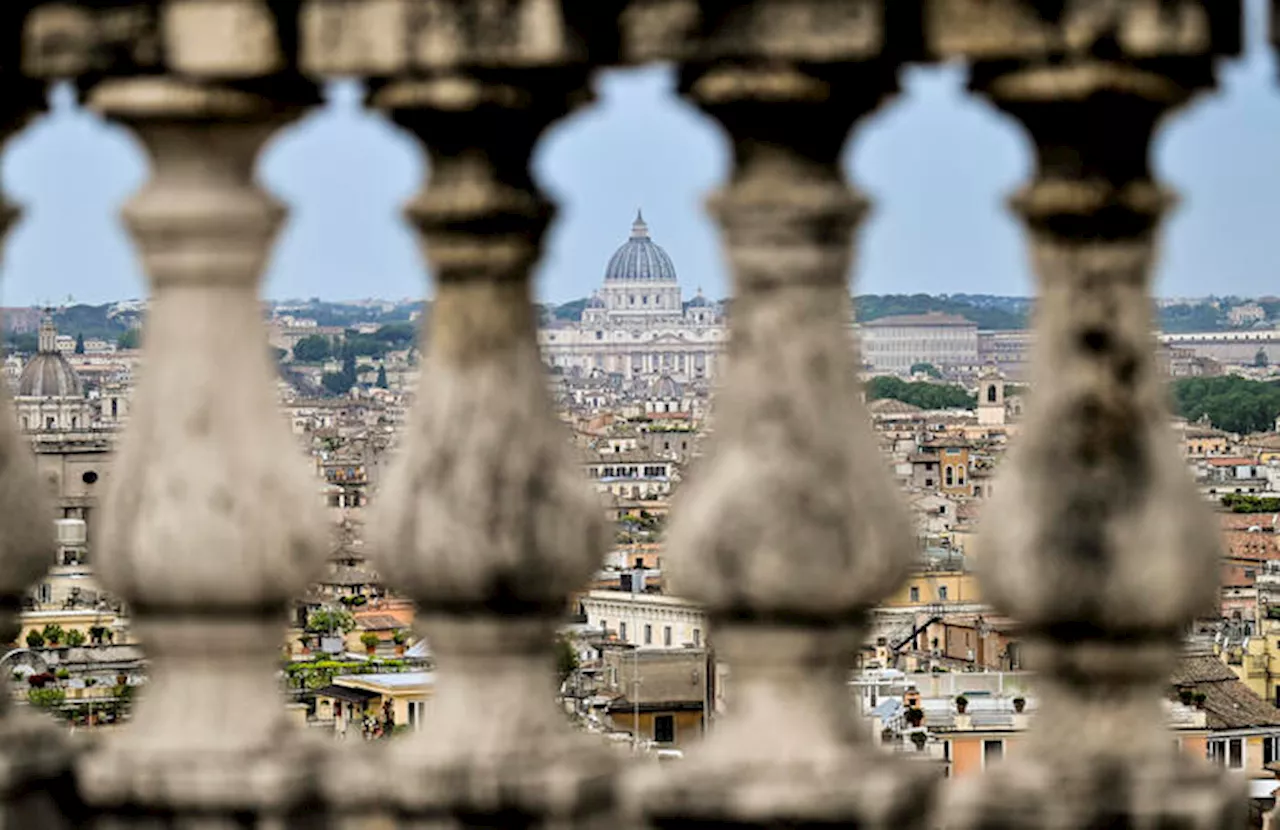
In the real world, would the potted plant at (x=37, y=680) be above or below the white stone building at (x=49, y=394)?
below

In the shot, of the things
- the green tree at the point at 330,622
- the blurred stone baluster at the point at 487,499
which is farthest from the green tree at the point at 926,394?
the blurred stone baluster at the point at 487,499

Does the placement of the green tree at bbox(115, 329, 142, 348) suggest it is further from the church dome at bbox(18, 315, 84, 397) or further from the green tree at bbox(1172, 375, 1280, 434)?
the green tree at bbox(1172, 375, 1280, 434)

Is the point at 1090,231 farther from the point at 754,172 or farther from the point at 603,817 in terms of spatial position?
the point at 603,817

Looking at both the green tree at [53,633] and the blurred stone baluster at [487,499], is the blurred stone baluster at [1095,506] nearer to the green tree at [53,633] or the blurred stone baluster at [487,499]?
the blurred stone baluster at [487,499]

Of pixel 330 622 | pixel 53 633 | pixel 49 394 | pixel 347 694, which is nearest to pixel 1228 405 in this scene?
pixel 49 394

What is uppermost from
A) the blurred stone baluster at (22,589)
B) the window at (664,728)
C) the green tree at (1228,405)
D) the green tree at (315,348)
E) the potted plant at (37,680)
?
the green tree at (315,348)

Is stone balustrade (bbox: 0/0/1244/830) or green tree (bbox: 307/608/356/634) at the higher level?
stone balustrade (bbox: 0/0/1244/830)

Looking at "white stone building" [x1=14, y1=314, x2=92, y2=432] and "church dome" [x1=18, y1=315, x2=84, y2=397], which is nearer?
"white stone building" [x1=14, y1=314, x2=92, y2=432]

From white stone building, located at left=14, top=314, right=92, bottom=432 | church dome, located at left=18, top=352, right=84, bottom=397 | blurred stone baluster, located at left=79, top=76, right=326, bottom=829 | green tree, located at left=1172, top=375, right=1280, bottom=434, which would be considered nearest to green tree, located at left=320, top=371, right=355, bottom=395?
green tree, located at left=1172, top=375, right=1280, bottom=434
